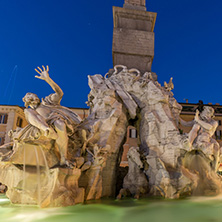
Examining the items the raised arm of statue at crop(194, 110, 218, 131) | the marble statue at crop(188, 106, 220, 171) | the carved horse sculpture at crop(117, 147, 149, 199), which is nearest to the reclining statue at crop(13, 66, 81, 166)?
the carved horse sculpture at crop(117, 147, 149, 199)

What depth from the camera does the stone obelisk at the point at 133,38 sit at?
9.02 metres

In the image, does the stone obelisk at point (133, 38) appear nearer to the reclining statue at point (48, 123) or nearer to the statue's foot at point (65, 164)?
the reclining statue at point (48, 123)

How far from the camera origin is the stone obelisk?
9016 millimetres

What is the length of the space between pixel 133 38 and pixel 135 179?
5.80 m

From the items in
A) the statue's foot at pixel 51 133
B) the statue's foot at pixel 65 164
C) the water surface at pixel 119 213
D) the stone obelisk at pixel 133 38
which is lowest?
the water surface at pixel 119 213

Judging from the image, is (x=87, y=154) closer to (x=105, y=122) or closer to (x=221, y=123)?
(x=105, y=122)

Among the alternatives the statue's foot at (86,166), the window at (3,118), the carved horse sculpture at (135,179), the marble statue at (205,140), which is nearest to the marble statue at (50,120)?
the statue's foot at (86,166)

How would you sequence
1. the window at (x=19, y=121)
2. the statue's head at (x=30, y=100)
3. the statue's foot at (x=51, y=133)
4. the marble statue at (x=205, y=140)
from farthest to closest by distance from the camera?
the window at (x=19, y=121), the marble statue at (x=205, y=140), the statue's head at (x=30, y=100), the statue's foot at (x=51, y=133)

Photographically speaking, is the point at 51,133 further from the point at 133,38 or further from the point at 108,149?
the point at 133,38

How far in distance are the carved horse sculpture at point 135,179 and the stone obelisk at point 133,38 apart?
363 cm

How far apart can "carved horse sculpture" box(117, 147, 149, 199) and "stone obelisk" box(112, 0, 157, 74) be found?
3629 mm

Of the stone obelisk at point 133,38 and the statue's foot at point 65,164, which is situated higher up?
the stone obelisk at point 133,38

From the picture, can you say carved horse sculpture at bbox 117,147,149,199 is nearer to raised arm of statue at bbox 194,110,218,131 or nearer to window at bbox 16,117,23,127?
raised arm of statue at bbox 194,110,218,131

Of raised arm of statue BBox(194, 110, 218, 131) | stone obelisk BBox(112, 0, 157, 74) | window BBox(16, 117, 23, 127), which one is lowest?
raised arm of statue BBox(194, 110, 218, 131)
